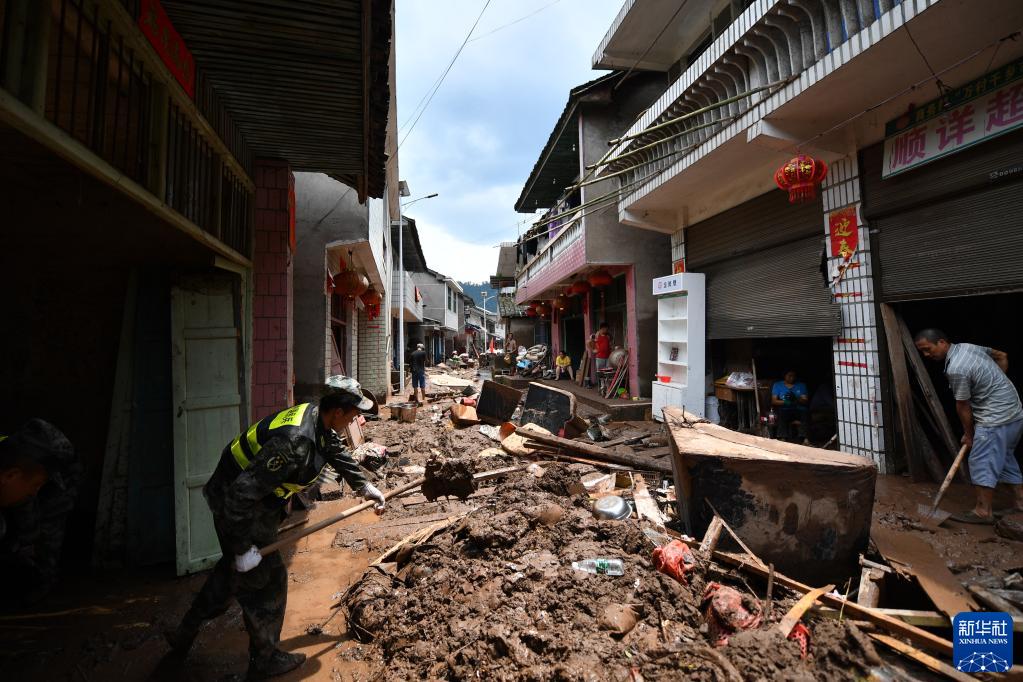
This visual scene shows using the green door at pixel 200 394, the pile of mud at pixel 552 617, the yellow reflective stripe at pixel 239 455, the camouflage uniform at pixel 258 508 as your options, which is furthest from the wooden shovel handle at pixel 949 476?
the green door at pixel 200 394

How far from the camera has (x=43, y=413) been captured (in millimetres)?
4195

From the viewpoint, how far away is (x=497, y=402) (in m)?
9.00

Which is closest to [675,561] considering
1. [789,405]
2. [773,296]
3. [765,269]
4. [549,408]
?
[549,408]

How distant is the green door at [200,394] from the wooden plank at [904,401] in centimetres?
721

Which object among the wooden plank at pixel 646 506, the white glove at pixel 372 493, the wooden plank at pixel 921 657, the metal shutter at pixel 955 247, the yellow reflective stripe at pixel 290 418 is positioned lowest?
the wooden plank at pixel 921 657

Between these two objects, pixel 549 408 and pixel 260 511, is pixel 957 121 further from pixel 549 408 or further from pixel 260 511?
pixel 260 511

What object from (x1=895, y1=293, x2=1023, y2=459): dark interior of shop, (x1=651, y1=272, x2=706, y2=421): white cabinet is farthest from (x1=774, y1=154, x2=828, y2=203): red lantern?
(x1=651, y1=272, x2=706, y2=421): white cabinet

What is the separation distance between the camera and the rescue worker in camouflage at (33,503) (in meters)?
2.38

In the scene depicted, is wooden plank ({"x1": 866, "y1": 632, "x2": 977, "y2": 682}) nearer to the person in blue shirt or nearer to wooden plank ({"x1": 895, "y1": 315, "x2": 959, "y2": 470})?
wooden plank ({"x1": 895, "y1": 315, "x2": 959, "y2": 470})

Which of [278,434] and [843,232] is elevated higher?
[843,232]

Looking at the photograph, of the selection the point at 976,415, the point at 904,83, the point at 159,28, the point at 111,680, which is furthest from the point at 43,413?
the point at 904,83

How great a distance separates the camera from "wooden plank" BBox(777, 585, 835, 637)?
8.07 ft

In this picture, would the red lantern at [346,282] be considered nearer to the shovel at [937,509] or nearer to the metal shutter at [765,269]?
the metal shutter at [765,269]

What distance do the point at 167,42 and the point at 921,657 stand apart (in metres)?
5.84
